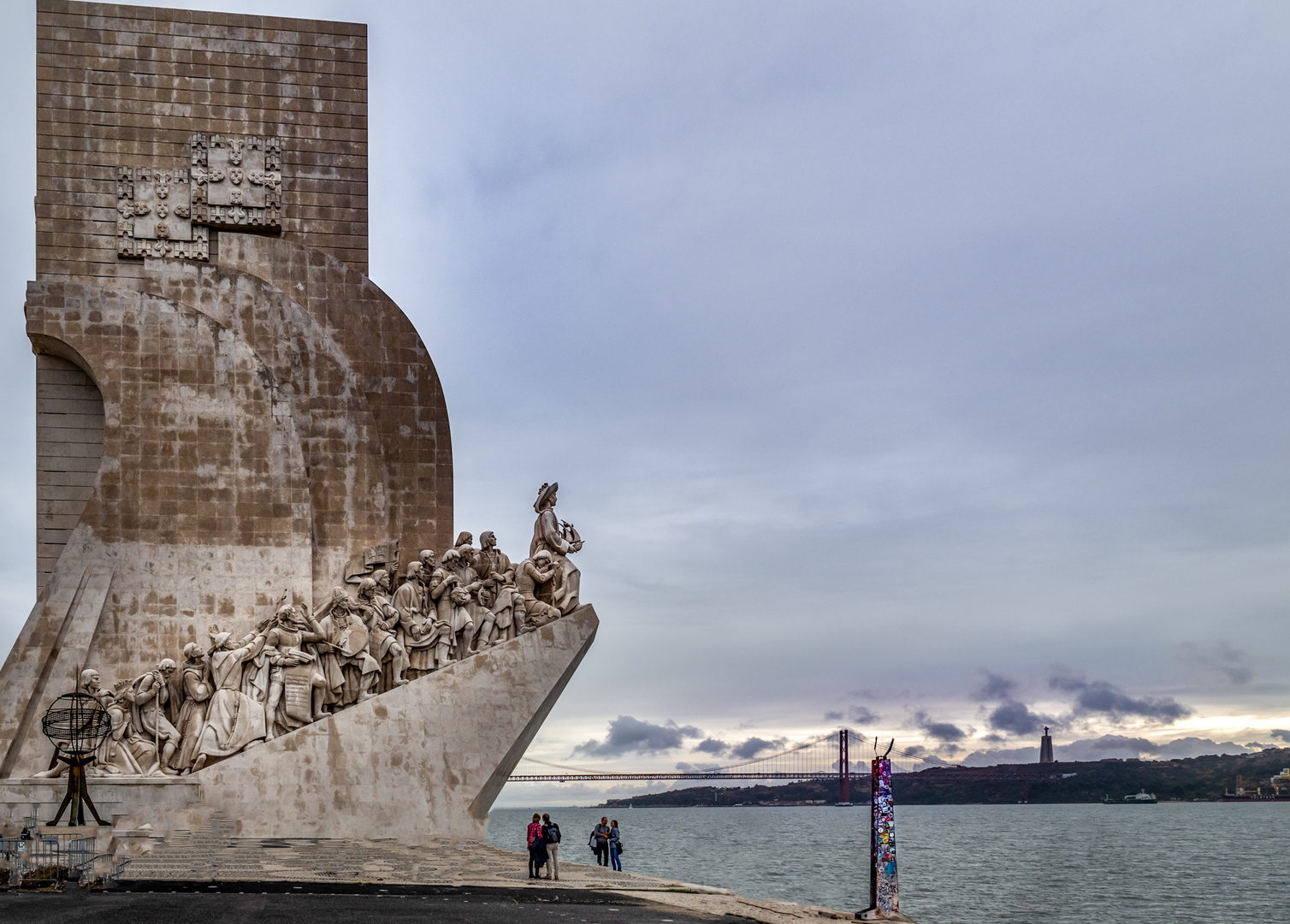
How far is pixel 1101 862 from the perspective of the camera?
Answer: 35781mm

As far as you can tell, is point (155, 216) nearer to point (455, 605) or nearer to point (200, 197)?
point (200, 197)

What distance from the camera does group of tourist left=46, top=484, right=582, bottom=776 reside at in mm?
17094

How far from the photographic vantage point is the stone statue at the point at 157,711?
1712 centimetres

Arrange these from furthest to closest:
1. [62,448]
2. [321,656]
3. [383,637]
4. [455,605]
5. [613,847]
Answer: [62,448]
[613,847]
[455,605]
[383,637]
[321,656]

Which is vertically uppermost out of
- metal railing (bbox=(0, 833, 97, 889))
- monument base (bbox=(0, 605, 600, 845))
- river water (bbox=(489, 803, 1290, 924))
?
monument base (bbox=(0, 605, 600, 845))

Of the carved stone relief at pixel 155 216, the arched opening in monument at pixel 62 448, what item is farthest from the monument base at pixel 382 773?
the carved stone relief at pixel 155 216

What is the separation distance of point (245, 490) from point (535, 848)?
7.26 metres

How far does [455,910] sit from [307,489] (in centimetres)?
879

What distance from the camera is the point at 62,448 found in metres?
19.7

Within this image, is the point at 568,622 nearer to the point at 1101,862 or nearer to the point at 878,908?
the point at 878,908

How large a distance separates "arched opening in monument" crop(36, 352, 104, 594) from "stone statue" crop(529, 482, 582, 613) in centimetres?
599

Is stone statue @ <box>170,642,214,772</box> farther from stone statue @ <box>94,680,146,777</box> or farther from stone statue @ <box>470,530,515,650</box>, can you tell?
stone statue @ <box>470,530,515,650</box>

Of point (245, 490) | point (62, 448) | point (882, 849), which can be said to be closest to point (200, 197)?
point (62, 448)

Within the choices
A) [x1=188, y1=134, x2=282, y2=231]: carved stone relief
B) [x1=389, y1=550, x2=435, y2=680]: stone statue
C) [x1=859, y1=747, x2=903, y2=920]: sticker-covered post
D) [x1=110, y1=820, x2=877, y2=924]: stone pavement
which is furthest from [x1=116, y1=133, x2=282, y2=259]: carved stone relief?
[x1=859, y1=747, x2=903, y2=920]: sticker-covered post
